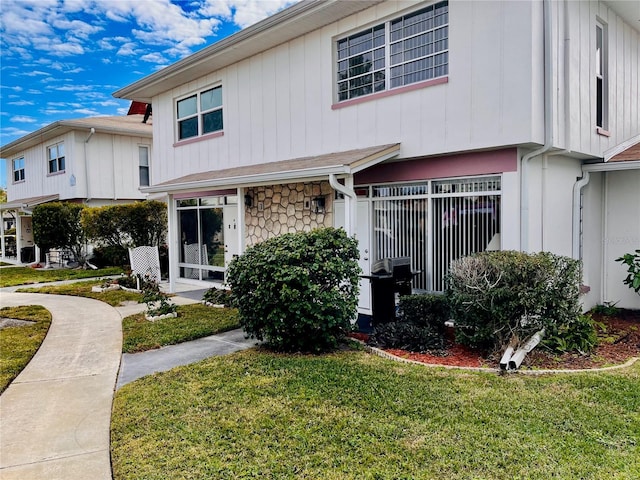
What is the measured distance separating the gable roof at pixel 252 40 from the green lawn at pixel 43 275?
21.5 ft

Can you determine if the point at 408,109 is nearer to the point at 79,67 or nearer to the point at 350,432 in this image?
the point at 350,432

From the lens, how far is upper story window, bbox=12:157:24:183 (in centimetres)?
2522

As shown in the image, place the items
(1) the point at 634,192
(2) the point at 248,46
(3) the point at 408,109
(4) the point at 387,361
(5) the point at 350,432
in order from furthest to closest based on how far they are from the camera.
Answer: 1. (2) the point at 248,46
2. (1) the point at 634,192
3. (3) the point at 408,109
4. (4) the point at 387,361
5. (5) the point at 350,432

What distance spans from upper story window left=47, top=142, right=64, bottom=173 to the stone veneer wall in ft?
45.6

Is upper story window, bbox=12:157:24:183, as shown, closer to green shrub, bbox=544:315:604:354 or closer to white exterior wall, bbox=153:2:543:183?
white exterior wall, bbox=153:2:543:183

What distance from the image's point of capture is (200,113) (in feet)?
42.5

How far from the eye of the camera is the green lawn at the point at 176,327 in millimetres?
7516

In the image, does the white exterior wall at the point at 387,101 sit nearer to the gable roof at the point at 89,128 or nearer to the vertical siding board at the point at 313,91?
the vertical siding board at the point at 313,91

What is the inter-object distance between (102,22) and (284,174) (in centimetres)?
987

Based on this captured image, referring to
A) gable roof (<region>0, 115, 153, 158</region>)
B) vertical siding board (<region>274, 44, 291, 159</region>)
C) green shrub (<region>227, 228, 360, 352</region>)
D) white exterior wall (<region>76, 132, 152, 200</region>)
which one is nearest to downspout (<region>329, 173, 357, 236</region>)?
green shrub (<region>227, 228, 360, 352</region>)

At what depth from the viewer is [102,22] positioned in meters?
14.2

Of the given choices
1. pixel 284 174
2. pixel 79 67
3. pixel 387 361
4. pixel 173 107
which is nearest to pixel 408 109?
pixel 284 174

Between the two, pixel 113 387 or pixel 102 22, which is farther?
pixel 102 22

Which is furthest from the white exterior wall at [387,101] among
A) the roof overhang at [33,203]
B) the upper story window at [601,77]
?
the roof overhang at [33,203]
